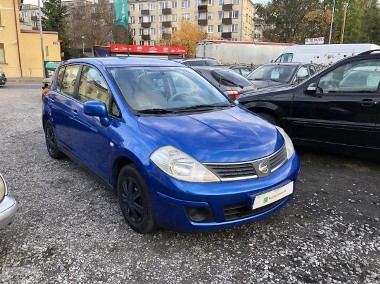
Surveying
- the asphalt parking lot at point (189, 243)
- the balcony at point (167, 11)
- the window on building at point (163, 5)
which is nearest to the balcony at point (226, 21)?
the balcony at point (167, 11)

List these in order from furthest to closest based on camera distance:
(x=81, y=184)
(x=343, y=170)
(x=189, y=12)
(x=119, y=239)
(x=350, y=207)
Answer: (x=189, y=12), (x=343, y=170), (x=81, y=184), (x=350, y=207), (x=119, y=239)

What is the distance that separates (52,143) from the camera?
5.31 metres

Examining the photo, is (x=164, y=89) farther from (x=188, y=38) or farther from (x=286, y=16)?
(x=188, y=38)

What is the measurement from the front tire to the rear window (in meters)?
4.80

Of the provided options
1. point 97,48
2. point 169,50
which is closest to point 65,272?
point 169,50

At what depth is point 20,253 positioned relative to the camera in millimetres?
2865

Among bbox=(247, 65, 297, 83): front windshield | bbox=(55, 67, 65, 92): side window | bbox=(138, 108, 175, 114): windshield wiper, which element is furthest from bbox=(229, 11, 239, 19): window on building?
bbox=(138, 108, 175, 114): windshield wiper

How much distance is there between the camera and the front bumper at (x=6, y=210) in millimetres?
2584

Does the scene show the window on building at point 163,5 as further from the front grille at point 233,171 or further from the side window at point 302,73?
the front grille at point 233,171

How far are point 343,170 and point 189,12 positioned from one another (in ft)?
240

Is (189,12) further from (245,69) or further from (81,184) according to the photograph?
(81,184)

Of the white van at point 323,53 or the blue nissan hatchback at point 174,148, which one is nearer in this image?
the blue nissan hatchback at point 174,148

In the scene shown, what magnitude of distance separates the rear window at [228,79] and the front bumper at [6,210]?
5555mm

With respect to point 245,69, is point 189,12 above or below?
above
